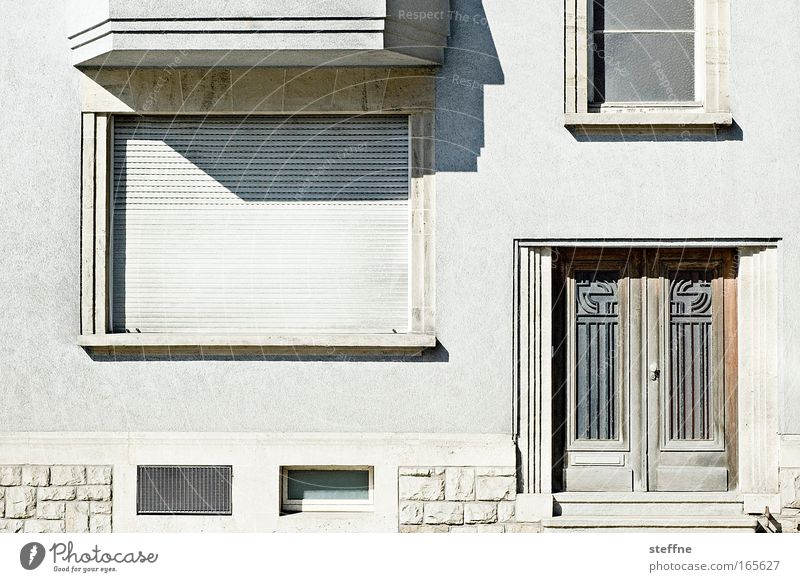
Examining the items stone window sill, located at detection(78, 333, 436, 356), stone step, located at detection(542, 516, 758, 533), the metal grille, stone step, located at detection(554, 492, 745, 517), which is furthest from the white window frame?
the metal grille

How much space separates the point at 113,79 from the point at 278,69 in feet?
4.86

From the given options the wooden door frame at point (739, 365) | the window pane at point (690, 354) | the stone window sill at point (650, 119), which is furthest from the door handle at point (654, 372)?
the stone window sill at point (650, 119)

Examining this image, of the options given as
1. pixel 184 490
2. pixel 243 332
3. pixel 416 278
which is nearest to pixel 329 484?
pixel 184 490

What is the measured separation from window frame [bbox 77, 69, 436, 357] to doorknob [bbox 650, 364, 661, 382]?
2.03 metres

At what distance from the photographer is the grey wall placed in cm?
741

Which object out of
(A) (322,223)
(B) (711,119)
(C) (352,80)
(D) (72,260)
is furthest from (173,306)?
(B) (711,119)

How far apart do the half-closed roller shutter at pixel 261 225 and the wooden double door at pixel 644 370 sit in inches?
65.3

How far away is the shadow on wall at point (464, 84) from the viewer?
7.48 metres

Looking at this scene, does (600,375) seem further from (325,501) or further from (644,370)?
(325,501)

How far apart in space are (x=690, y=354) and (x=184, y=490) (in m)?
4.72

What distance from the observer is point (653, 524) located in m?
7.34

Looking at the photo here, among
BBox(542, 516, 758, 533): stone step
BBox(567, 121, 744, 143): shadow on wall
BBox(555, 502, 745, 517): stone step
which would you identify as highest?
BBox(567, 121, 744, 143): shadow on wall

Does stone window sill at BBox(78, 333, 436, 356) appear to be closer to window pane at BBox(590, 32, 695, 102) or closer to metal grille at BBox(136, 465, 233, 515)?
metal grille at BBox(136, 465, 233, 515)

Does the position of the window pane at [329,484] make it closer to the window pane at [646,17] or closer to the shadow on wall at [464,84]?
the shadow on wall at [464,84]
